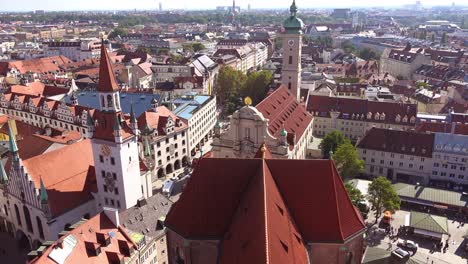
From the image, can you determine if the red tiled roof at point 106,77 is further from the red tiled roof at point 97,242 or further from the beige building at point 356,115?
the beige building at point 356,115

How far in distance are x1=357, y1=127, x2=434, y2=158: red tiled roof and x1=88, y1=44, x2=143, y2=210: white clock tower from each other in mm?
51106

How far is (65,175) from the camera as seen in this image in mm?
58000

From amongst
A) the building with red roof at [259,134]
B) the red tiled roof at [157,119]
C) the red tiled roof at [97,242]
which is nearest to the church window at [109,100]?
the red tiled roof at [97,242]

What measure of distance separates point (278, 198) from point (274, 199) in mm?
1568

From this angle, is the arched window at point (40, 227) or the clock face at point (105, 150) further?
the arched window at point (40, 227)

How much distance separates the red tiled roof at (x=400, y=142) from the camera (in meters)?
83.9

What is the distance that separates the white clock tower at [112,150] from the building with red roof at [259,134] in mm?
16103

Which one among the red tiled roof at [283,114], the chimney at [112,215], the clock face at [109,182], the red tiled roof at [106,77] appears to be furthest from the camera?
the red tiled roof at [283,114]

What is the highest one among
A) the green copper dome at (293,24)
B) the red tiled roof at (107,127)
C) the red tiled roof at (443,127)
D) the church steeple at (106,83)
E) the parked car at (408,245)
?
the green copper dome at (293,24)

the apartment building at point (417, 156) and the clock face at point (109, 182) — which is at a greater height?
the clock face at point (109, 182)

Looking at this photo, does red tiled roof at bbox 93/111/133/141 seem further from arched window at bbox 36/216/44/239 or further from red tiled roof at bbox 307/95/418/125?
red tiled roof at bbox 307/95/418/125

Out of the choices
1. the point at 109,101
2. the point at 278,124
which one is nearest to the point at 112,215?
the point at 109,101

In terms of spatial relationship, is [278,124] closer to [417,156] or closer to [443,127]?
[417,156]

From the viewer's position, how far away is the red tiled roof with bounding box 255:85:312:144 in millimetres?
75312
